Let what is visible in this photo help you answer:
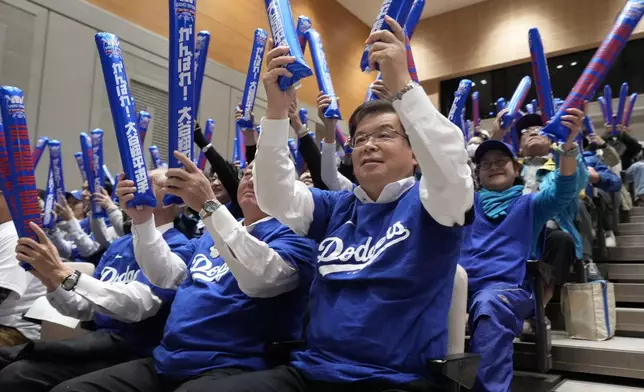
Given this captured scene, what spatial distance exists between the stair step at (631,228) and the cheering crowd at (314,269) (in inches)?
91.1

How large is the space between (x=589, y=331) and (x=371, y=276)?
1.84 meters

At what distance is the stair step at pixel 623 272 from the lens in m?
3.23

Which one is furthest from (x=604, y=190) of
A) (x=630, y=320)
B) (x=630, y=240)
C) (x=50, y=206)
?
(x=50, y=206)

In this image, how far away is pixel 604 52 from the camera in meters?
1.70

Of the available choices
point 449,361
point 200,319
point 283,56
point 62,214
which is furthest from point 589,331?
point 62,214

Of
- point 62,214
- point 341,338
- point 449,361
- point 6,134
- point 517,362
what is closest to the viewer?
point 449,361

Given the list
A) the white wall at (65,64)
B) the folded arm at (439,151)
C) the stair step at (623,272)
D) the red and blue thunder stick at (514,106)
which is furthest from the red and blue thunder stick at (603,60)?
the white wall at (65,64)

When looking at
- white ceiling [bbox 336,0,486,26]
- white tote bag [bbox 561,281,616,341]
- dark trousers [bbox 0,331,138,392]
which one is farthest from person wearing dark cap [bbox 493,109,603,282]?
white ceiling [bbox 336,0,486,26]

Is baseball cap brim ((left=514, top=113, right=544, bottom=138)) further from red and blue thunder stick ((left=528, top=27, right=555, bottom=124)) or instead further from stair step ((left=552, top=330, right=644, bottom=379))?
stair step ((left=552, top=330, right=644, bottom=379))

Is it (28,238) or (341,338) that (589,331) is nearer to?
(341,338)

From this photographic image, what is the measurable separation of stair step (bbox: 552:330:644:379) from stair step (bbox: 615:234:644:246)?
1.49m

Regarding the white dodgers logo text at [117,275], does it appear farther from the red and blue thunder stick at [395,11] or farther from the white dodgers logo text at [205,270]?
the red and blue thunder stick at [395,11]

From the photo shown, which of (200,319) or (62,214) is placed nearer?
(200,319)

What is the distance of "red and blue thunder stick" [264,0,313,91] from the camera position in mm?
1226
